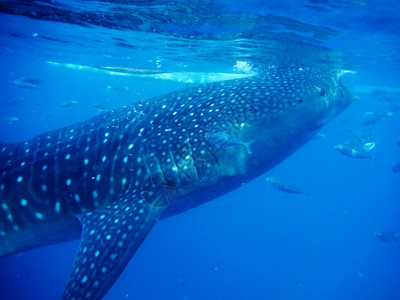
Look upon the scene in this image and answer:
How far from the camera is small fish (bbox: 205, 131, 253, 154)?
3.84m

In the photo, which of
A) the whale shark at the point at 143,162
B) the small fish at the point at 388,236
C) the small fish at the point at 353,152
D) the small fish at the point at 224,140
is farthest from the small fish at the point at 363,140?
the small fish at the point at 224,140

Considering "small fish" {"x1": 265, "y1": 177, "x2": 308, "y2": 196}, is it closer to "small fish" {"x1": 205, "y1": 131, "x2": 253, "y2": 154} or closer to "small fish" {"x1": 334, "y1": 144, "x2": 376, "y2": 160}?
"small fish" {"x1": 334, "y1": 144, "x2": 376, "y2": 160}

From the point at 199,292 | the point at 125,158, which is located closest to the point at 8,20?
the point at 125,158

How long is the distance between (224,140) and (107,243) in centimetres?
201

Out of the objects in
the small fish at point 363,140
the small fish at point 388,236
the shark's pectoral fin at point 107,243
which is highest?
the shark's pectoral fin at point 107,243

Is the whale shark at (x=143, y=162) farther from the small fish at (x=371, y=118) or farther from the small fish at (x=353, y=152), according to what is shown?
the small fish at (x=371, y=118)

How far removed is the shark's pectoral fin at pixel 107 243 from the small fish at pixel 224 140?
1208 millimetres

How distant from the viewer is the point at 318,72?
571 centimetres

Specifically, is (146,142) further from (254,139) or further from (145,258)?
(145,258)

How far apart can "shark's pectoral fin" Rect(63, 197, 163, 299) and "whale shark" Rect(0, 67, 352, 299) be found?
0.02 meters

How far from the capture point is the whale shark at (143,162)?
146 inches

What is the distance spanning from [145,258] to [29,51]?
20.1 m

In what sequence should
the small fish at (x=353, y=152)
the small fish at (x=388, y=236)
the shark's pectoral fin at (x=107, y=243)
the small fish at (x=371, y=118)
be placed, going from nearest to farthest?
the shark's pectoral fin at (x=107, y=243) → the small fish at (x=353, y=152) → the small fish at (x=388, y=236) → the small fish at (x=371, y=118)

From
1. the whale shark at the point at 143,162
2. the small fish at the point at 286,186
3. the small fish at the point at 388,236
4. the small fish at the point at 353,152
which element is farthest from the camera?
the small fish at the point at 388,236
